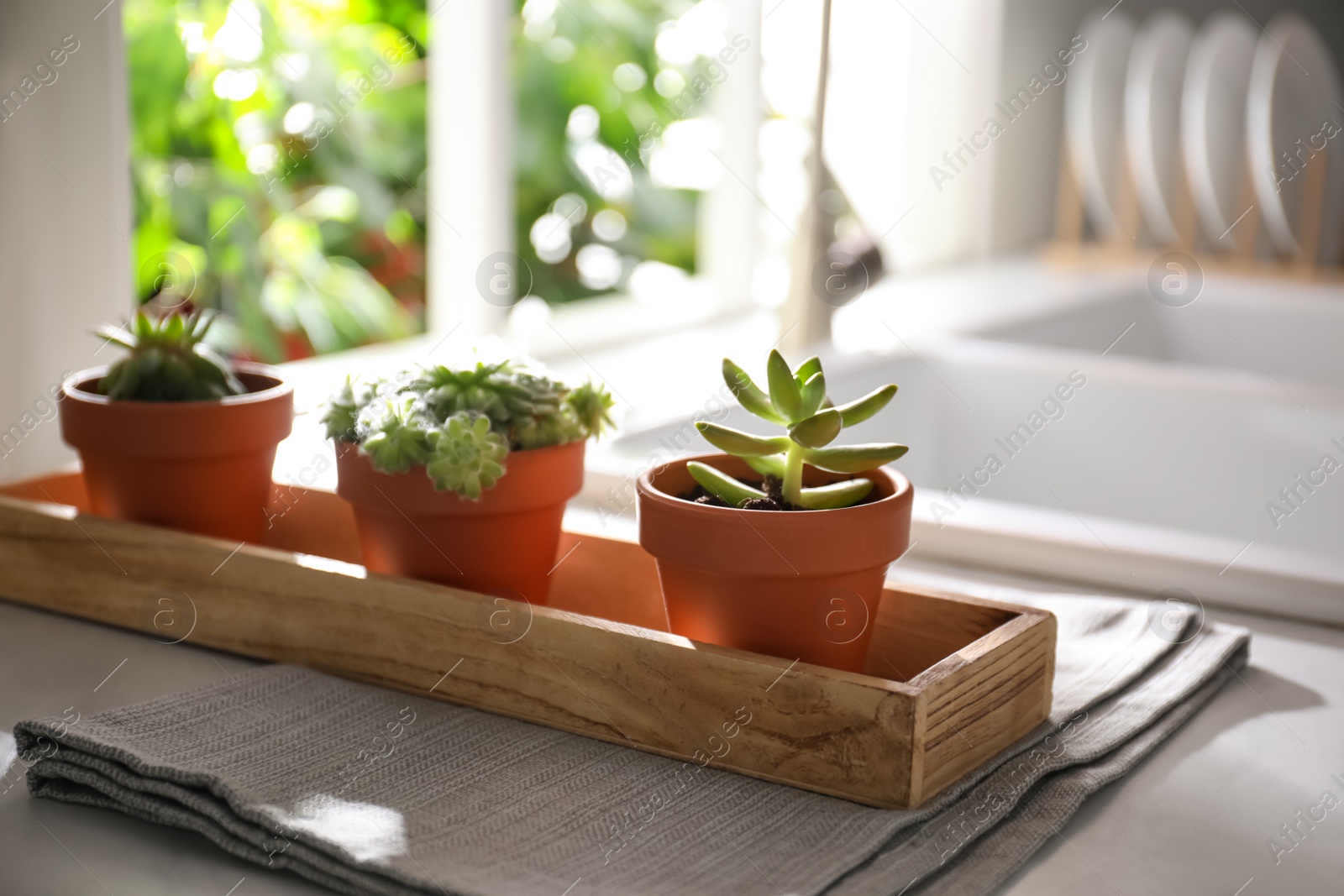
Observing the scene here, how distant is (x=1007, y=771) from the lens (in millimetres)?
560

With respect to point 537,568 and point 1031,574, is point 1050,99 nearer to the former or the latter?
point 1031,574

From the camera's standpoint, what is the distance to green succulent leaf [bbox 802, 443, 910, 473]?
559 mm

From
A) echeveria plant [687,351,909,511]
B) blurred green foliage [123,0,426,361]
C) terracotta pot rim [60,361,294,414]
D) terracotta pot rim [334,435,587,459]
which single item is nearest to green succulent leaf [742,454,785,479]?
echeveria plant [687,351,909,511]

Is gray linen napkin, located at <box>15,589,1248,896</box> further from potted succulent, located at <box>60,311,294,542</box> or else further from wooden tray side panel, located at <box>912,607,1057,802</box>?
potted succulent, located at <box>60,311,294,542</box>

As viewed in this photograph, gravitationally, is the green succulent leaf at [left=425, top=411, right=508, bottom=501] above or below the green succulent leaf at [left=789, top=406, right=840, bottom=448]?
below

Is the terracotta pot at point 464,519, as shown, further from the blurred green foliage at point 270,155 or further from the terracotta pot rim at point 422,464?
the blurred green foliage at point 270,155

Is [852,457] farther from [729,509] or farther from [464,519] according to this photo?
[464,519]

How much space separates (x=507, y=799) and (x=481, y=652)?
10 centimetres

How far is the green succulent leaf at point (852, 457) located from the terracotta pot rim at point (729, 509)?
17mm

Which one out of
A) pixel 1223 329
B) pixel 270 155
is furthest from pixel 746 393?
pixel 270 155

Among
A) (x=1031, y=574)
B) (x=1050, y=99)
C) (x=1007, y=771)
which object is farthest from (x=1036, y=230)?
(x=1007, y=771)

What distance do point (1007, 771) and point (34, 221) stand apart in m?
0.76

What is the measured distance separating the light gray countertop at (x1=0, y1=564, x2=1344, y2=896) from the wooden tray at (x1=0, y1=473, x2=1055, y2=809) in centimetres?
4

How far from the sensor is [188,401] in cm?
75
